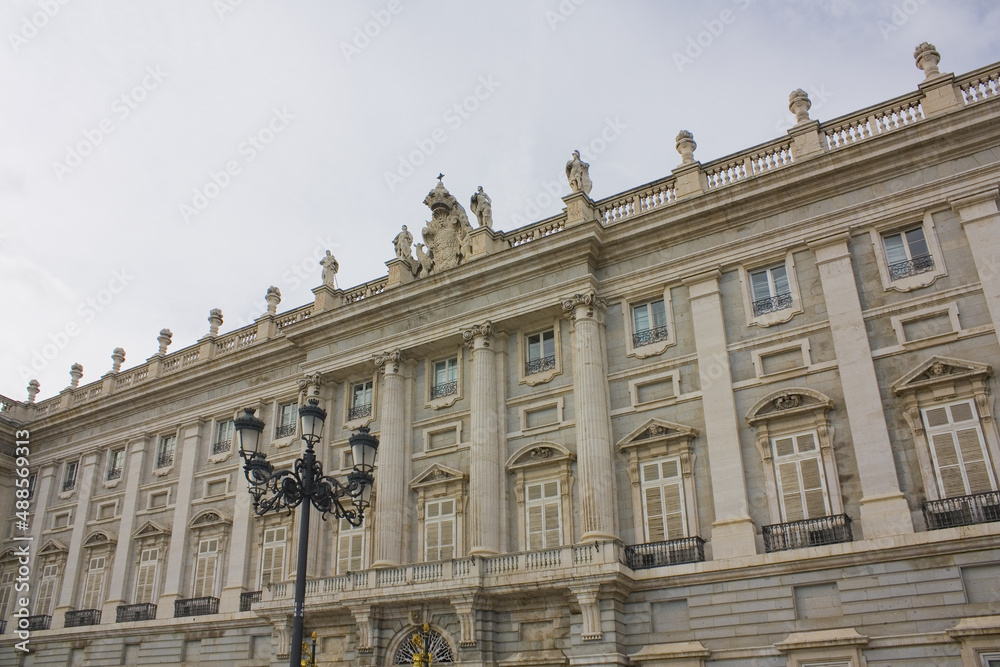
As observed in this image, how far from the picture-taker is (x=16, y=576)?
34.7 metres

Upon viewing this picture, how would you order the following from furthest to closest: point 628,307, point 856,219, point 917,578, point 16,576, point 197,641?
point 16,576 < point 197,641 < point 628,307 < point 856,219 < point 917,578

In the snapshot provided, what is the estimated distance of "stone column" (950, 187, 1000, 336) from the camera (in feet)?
61.9

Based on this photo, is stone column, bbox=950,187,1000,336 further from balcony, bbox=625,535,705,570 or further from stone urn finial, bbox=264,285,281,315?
stone urn finial, bbox=264,285,281,315

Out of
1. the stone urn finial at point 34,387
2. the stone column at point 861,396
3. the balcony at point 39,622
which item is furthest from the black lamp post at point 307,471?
the stone urn finial at point 34,387

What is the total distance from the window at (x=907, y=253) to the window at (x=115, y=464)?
2920cm

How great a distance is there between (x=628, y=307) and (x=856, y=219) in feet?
21.1

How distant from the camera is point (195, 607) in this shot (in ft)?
93.6

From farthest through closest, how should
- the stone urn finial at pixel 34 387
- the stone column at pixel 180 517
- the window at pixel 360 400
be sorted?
1. the stone urn finial at pixel 34 387
2. the stone column at pixel 180 517
3. the window at pixel 360 400

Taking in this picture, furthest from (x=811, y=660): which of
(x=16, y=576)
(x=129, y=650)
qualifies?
(x=16, y=576)

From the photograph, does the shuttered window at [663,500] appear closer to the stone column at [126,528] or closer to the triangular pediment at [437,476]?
the triangular pediment at [437,476]

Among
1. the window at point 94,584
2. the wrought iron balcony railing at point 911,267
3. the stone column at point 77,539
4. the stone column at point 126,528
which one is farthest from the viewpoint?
the stone column at point 77,539

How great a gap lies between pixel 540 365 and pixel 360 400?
7045mm

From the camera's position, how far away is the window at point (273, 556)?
27516mm

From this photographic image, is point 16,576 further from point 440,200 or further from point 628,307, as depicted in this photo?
point 628,307
